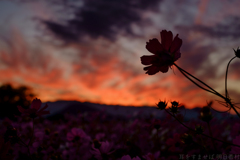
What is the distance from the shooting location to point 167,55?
674 millimetres

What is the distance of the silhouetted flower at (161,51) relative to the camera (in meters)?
0.71

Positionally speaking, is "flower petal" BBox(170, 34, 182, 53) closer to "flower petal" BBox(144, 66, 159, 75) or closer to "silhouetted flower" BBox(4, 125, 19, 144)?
"flower petal" BBox(144, 66, 159, 75)

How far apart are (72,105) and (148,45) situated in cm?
799

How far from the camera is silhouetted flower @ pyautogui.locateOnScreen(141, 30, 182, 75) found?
0.71 metres

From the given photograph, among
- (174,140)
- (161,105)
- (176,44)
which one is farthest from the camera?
(174,140)

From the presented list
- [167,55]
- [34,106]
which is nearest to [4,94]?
[34,106]

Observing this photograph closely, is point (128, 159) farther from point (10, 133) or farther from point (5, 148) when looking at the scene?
point (10, 133)

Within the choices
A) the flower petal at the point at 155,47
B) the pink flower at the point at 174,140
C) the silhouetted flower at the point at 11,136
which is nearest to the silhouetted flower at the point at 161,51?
the flower petal at the point at 155,47

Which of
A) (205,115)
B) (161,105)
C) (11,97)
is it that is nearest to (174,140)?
(205,115)

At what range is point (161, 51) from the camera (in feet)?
2.35

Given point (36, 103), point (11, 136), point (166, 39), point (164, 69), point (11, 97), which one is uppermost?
point (11, 97)

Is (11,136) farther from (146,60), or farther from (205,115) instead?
(205,115)

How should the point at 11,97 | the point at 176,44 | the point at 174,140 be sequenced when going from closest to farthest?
the point at 176,44, the point at 174,140, the point at 11,97

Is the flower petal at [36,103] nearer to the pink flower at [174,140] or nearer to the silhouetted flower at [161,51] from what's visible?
the silhouetted flower at [161,51]
